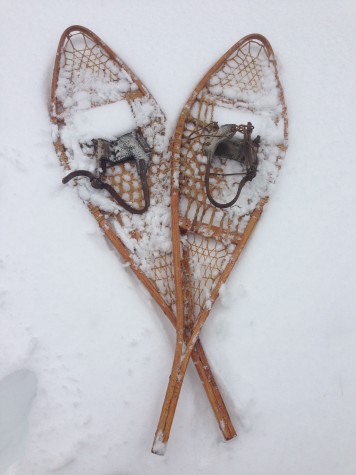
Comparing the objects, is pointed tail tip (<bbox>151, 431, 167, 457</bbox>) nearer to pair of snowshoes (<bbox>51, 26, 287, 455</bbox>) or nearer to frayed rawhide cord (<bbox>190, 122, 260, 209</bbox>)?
pair of snowshoes (<bbox>51, 26, 287, 455</bbox>)

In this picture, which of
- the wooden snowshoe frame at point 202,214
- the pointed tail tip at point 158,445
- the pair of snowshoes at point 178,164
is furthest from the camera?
the pair of snowshoes at point 178,164

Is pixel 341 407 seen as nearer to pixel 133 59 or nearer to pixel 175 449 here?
pixel 175 449

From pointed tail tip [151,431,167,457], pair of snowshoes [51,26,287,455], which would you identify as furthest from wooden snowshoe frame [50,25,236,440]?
pointed tail tip [151,431,167,457]

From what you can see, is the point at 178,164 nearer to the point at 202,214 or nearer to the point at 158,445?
the point at 202,214

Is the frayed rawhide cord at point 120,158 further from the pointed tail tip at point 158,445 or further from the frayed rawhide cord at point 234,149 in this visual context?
the pointed tail tip at point 158,445

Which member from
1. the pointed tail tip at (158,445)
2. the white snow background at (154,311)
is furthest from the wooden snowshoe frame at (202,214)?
the white snow background at (154,311)

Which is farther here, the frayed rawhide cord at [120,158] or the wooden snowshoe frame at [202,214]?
the frayed rawhide cord at [120,158]
